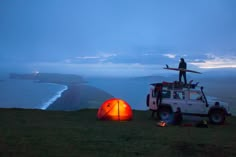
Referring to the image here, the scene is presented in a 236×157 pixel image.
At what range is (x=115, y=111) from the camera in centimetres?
1948

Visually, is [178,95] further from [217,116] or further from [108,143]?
[108,143]

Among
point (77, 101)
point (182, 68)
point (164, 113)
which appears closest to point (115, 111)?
point (164, 113)

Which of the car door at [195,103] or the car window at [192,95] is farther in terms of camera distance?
the car window at [192,95]

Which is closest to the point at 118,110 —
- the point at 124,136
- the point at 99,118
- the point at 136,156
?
the point at 99,118

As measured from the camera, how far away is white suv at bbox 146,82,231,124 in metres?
19.0

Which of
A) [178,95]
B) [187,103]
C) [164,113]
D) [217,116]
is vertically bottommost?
[217,116]

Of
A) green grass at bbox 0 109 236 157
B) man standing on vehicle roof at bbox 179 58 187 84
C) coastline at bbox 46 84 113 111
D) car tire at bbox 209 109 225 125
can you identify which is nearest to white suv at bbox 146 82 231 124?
car tire at bbox 209 109 225 125

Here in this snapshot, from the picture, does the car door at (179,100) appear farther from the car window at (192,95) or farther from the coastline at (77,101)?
the coastline at (77,101)

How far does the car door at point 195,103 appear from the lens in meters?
19.2

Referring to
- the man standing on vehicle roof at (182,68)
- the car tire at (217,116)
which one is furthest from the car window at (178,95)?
the car tire at (217,116)

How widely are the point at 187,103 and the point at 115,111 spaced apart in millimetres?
4227

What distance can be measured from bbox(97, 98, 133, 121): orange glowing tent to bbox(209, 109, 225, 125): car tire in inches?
186

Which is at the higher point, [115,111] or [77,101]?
[115,111]

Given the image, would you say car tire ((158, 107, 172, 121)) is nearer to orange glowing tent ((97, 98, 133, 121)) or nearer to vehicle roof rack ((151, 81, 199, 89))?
vehicle roof rack ((151, 81, 199, 89))
